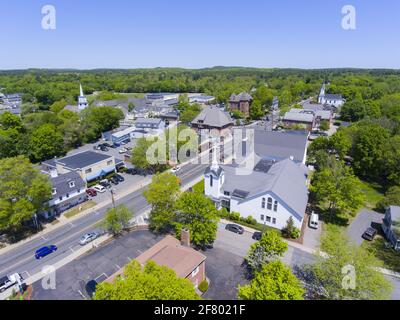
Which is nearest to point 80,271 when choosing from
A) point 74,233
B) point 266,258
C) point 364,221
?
point 74,233

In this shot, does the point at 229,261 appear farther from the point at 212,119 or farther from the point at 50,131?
the point at 50,131

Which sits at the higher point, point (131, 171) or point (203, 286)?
point (131, 171)

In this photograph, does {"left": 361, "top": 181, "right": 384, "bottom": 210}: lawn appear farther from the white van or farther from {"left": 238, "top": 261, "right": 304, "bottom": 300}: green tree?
{"left": 238, "top": 261, "right": 304, "bottom": 300}: green tree

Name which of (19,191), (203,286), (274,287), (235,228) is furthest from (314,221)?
(19,191)

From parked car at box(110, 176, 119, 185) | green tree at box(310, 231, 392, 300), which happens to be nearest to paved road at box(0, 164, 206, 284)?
parked car at box(110, 176, 119, 185)

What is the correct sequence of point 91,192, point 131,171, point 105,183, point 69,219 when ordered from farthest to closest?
point 131,171, point 105,183, point 91,192, point 69,219

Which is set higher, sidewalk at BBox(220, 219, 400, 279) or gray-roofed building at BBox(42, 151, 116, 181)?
gray-roofed building at BBox(42, 151, 116, 181)
